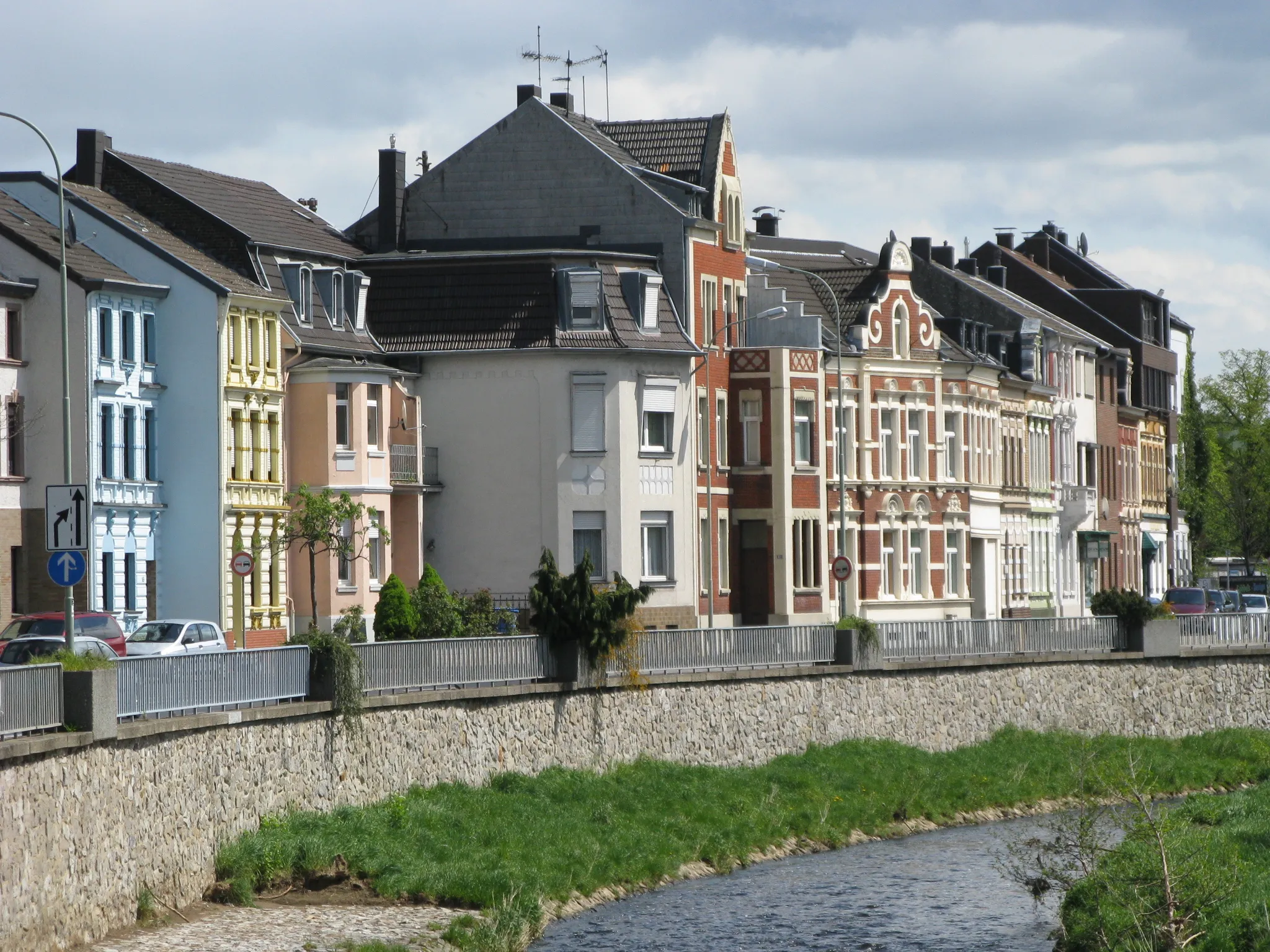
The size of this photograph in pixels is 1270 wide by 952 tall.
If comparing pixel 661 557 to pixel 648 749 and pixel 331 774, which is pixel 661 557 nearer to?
pixel 648 749

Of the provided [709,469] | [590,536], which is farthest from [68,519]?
[709,469]

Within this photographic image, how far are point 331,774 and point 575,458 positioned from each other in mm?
28232

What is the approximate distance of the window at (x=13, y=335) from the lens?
184 ft

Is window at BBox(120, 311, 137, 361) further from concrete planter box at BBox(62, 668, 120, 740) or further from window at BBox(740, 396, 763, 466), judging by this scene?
concrete planter box at BBox(62, 668, 120, 740)

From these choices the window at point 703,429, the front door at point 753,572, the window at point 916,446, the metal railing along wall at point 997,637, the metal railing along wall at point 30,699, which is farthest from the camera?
the window at point 916,446

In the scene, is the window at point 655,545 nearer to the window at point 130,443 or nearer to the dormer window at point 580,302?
the dormer window at point 580,302

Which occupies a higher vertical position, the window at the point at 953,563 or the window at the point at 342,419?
the window at the point at 342,419

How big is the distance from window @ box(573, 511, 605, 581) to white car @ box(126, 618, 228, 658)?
628 inches

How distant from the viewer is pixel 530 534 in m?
65.0

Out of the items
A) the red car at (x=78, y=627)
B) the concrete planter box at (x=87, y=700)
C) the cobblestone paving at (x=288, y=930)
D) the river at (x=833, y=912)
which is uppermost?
the red car at (x=78, y=627)

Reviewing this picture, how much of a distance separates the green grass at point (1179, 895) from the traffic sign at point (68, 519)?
528 inches

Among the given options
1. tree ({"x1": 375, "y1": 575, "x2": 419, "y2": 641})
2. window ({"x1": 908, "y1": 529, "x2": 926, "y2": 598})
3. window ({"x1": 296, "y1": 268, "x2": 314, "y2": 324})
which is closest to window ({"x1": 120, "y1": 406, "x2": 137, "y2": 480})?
window ({"x1": 296, "y1": 268, "x2": 314, "y2": 324})

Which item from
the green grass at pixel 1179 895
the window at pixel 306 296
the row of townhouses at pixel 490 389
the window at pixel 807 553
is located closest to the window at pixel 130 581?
the row of townhouses at pixel 490 389

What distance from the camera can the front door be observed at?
69.4m
